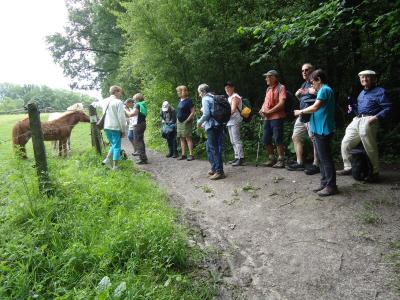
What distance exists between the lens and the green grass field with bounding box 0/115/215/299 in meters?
2.76

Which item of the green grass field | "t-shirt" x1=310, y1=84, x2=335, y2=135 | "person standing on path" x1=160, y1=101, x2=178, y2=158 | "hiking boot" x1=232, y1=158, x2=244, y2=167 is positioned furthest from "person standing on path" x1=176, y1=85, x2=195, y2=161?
"t-shirt" x1=310, y1=84, x2=335, y2=135

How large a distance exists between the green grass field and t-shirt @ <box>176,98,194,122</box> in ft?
13.0

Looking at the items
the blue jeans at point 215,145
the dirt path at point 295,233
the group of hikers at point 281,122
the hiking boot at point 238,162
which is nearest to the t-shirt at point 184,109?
the group of hikers at point 281,122

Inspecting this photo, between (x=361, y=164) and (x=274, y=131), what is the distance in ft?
5.98

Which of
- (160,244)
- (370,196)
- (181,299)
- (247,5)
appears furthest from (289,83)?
(181,299)

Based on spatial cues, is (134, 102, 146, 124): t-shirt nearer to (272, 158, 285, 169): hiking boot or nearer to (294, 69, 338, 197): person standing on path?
(272, 158, 285, 169): hiking boot

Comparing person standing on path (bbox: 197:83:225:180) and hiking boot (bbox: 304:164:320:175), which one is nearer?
hiking boot (bbox: 304:164:320:175)

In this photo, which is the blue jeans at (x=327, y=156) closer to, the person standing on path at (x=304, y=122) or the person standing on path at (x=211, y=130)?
the person standing on path at (x=304, y=122)

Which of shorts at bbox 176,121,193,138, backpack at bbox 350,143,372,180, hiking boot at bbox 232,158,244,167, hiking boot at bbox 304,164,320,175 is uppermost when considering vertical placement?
shorts at bbox 176,121,193,138

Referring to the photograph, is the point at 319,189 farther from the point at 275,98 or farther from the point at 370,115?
the point at 275,98

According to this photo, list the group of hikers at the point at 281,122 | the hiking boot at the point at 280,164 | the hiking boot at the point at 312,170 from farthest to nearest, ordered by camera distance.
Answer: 1. the hiking boot at the point at 280,164
2. the hiking boot at the point at 312,170
3. the group of hikers at the point at 281,122

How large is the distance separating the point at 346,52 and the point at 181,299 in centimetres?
774

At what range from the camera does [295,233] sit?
399 centimetres

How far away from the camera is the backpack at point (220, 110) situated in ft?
20.6
